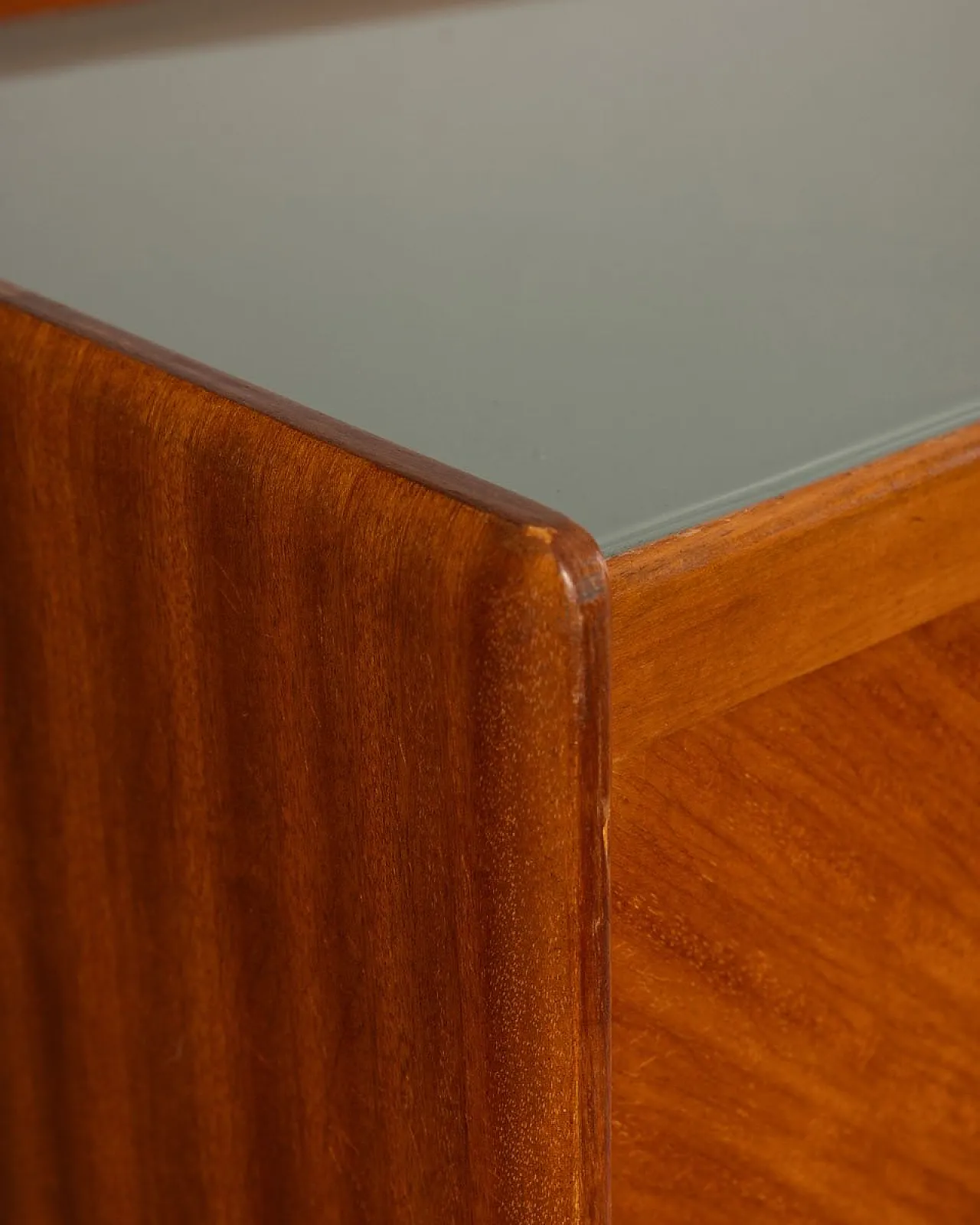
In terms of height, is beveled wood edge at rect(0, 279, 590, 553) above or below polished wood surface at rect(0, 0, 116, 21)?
below

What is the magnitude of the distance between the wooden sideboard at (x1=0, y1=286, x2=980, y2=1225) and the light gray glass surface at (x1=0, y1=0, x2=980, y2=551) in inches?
3.7

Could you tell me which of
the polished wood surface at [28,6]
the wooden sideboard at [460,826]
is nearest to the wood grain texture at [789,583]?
the wooden sideboard at [460,826]

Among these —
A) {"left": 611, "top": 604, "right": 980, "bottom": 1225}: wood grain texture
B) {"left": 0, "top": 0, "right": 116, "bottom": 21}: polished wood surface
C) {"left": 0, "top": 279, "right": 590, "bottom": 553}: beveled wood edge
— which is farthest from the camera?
{"left": 0, "top": 0, "right": 116, "bottom": 21}: polished wood surface

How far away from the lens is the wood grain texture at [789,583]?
0.44m

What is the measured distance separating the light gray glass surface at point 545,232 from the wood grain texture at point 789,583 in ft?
0.18

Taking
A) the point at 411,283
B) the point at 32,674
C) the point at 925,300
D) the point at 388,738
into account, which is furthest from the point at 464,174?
the point at 388,738

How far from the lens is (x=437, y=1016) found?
40 cm

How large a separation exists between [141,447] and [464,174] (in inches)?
17.7

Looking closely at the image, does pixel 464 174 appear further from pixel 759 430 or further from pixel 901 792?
pixel 901 792

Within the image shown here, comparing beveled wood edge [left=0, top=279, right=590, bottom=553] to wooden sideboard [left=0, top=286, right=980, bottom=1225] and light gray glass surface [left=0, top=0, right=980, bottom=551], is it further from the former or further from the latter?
light gray glass surface [left=0, top=0, right=980, bottom=551]

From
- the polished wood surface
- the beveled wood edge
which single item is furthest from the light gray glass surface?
the beveled wood edge

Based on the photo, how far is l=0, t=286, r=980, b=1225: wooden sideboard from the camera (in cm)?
37

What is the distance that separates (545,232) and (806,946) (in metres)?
0.46

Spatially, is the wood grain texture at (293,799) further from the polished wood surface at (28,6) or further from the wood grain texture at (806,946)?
the polished wood surface at (28,6)
